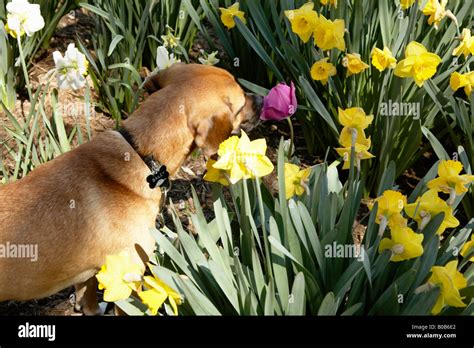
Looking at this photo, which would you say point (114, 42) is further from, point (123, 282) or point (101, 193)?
point (123, 282)

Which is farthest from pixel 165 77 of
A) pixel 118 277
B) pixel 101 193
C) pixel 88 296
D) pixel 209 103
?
pixel 118 277

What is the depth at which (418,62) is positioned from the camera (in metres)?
3.01

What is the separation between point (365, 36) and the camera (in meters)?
4.04

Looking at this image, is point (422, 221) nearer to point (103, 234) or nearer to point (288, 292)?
point (288, 292)

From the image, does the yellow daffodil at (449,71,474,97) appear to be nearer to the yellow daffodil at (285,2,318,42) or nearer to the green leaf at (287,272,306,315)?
the yellow daffodil at (285,2,318,42)

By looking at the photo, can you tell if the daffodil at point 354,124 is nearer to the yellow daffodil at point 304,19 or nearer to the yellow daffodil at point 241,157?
the yellow daffodil at point 241,157

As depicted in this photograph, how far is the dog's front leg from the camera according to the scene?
3314mm

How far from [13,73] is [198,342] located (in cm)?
259

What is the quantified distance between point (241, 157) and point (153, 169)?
81 centimetres

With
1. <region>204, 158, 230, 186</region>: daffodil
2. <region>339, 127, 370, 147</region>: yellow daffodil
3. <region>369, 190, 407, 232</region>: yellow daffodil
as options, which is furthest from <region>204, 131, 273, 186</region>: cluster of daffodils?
<region>339, 127, 370, 147</region>: yellow daffodil

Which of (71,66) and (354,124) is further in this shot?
(71,66)

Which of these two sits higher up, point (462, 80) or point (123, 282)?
point (462, 80)

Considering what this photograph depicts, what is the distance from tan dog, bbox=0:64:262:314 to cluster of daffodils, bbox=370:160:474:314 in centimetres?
83

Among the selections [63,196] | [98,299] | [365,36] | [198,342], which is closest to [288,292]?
[198,342]
